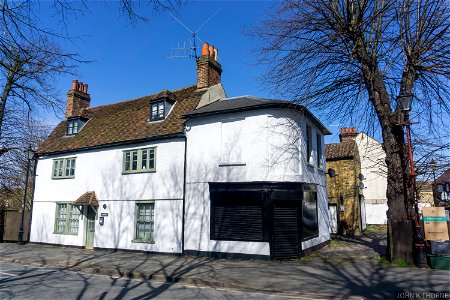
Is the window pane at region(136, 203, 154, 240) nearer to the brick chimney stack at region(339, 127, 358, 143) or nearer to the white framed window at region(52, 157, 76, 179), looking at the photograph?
the white framed window at region(52, 157, 76, 179)

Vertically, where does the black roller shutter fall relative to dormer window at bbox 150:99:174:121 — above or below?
below

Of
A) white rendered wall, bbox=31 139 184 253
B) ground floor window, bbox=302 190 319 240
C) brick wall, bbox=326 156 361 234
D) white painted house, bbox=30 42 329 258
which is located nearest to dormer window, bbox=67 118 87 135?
white painted house, bbox=30 42 329 258

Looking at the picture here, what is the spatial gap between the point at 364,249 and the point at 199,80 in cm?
1213

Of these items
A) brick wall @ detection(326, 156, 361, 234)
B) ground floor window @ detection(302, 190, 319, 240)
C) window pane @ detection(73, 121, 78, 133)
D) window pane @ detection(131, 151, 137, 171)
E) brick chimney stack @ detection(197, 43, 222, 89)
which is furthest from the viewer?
brick wall @ detection(326, 156, 361, 234)

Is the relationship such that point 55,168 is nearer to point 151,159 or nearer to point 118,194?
point 118,194

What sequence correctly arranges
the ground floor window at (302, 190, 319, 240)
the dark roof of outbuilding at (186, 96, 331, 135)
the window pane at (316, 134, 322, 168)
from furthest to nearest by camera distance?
1. the window pane at (316, 134, 322, 168)
2. the ground floor window at (302, 190, 319, 240)
3. the dark roof of outbuilding at (186, 96, 331, 135)

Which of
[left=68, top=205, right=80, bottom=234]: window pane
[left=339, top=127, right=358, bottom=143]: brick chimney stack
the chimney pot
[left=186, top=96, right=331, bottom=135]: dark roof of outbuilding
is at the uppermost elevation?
the chimney pot

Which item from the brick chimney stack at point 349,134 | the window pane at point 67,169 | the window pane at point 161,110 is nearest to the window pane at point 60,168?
the window pane at point 67,169

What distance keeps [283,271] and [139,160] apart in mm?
9540

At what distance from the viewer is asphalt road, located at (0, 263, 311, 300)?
8.42m

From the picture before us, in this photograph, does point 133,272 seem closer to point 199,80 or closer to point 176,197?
point 176,197

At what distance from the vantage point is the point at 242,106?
14.9m

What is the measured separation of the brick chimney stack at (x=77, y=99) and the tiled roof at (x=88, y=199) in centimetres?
824

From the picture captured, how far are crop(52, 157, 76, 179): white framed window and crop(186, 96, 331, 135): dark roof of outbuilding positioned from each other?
8.82m
